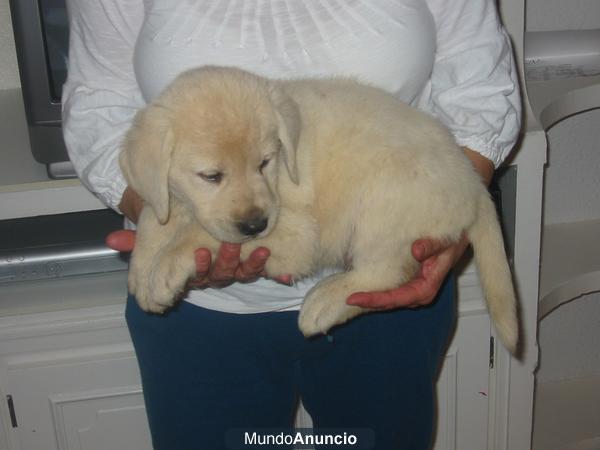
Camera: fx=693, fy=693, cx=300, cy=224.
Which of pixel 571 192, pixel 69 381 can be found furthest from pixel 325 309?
pixel 571 192

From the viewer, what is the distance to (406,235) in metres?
1.05

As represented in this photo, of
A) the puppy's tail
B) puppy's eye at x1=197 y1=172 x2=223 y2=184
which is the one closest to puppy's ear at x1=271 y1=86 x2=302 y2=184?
puppy's eye at x1=197 y1=172 x2=223 y2=184

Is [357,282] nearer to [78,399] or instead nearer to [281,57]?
[281,57]

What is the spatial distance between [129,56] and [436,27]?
50 cm

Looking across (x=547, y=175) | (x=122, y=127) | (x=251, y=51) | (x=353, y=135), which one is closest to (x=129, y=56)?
(x=122, y=127)

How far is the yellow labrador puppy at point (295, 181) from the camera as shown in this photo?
3.20 feet

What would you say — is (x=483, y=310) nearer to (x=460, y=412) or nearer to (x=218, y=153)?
(x=460, y=412)

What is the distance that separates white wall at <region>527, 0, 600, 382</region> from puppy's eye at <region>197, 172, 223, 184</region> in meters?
1.37

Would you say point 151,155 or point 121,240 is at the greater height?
point 151,155

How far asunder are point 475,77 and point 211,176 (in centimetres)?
47

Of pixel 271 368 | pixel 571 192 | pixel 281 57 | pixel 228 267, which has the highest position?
pixel 281 57

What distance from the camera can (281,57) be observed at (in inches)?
41.9

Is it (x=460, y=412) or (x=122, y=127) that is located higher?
(x=122, y=127)

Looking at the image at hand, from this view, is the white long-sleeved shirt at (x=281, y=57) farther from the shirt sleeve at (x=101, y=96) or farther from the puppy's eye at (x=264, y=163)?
the puppy's eye at (x=264, y=163)
